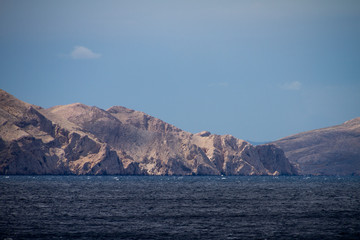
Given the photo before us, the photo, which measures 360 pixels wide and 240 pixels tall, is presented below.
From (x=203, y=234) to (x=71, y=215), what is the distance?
2269cm

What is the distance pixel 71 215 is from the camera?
68.1m

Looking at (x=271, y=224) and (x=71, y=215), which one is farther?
(x=71, y=215)

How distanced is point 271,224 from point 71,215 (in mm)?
27660

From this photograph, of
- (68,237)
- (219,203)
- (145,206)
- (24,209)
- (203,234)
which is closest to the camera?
(68,237)

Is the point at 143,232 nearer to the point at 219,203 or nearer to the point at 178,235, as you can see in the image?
the point at 178,235

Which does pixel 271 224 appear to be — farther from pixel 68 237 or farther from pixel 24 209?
pixel 24 209

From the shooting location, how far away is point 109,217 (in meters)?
67.1

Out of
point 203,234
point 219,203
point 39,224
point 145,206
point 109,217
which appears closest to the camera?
point 203,234

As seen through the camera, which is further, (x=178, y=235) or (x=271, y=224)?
(x=271, y=224)

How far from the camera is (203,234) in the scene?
5412cm

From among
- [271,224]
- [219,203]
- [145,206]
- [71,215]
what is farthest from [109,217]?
[219,203]

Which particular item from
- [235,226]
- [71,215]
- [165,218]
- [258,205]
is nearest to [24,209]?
[71,215]

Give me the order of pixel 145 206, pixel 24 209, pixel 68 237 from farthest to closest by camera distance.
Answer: pixel 145 206 < pixel 24 209 < pixel 68 237

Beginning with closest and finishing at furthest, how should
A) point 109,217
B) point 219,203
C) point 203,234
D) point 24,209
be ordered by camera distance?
point 203,234 → point 109,217 → point 24,209 → point 219,203
